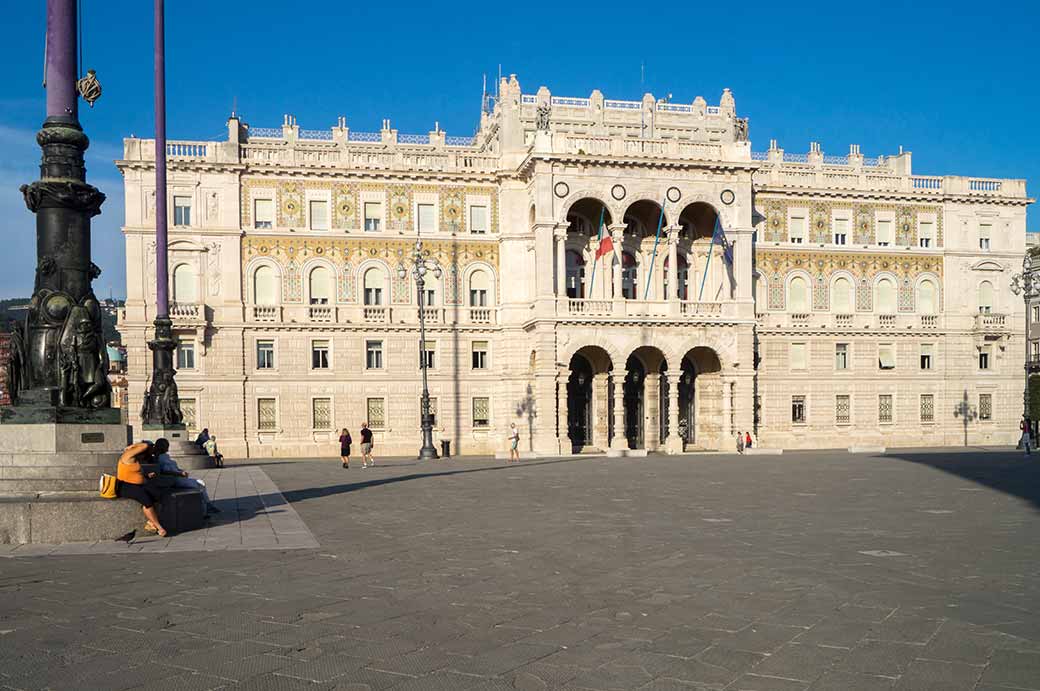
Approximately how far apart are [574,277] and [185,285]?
19711 mm

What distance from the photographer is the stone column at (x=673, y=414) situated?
2013 inches

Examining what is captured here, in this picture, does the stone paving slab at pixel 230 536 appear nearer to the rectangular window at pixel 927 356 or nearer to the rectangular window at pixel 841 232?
the rectangular window at pixel 841 232

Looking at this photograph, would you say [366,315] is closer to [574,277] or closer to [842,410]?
[574,277]

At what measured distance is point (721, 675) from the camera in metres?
7.95

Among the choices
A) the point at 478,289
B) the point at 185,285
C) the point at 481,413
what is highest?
the point at 185,285

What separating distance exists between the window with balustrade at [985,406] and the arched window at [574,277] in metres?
24.8

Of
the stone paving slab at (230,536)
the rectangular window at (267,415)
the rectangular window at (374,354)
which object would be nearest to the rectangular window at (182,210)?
the rectangular window at (267,415)

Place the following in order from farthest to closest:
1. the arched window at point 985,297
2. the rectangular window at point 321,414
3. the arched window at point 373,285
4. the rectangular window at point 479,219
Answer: the arched window at point 985,297
the rectangular window at point 479,219
the arched window at point 373,285
the rectangular window at point 321,414

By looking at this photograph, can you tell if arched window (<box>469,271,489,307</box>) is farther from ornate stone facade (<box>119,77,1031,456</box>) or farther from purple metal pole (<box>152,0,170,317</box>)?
purple metal pole (<box>152,0,170,317</box>)

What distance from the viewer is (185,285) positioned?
50.0m

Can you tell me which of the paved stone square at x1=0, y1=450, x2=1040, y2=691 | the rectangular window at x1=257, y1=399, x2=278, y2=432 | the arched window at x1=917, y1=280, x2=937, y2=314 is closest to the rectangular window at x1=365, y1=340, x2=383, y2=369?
the rectangular window at x1=257, y1=399, x2=278, y2=432

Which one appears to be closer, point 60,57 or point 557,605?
point 557,605

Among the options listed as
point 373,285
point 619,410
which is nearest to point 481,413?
point 619,410

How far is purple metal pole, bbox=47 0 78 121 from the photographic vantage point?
48.2 ft
